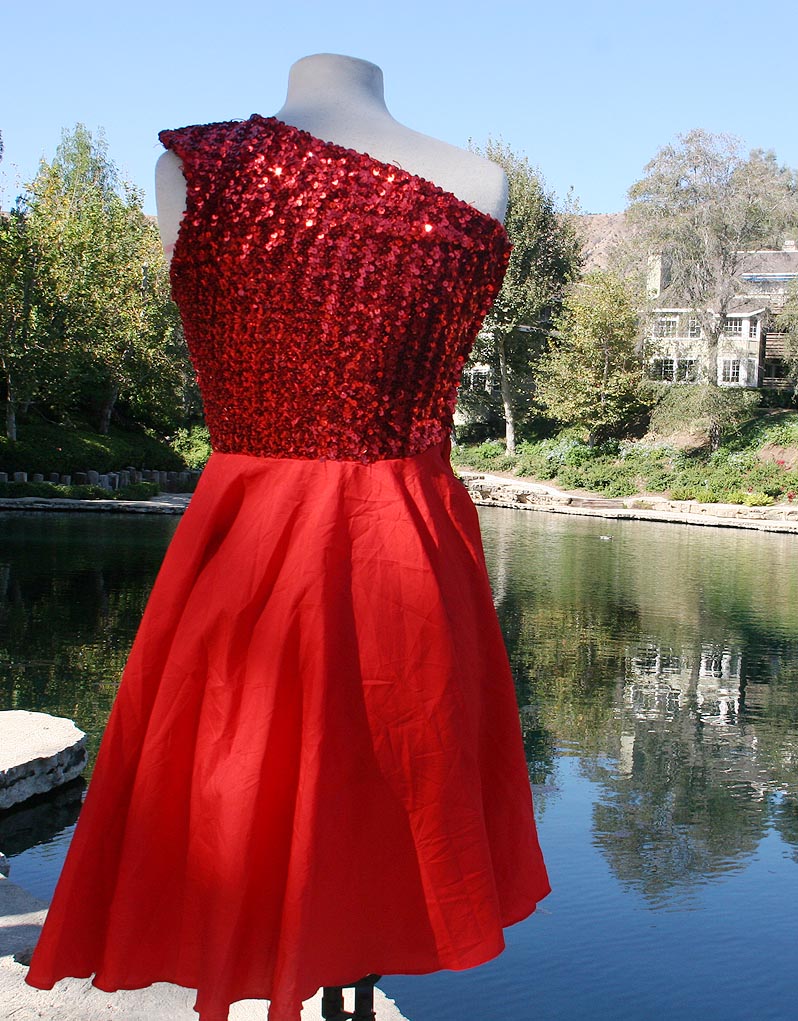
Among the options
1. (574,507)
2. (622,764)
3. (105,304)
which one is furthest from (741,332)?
(622,764)

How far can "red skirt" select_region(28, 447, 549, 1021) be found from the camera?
51.8 inches

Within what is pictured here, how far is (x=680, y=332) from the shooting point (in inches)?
891

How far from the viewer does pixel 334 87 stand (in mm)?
1598

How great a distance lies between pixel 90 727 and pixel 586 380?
787 inches

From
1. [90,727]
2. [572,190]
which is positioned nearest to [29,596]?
[90,727]

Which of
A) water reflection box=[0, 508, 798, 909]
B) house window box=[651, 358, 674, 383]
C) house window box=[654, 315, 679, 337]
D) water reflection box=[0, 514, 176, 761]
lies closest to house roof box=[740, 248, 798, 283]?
house window box=[654, 315, 679, 337]

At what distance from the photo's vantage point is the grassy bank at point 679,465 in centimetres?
1947

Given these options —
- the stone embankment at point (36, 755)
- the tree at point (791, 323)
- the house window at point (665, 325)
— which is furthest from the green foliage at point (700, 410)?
the stone embankment at point (36, 755)

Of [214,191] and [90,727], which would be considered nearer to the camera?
[214,191]

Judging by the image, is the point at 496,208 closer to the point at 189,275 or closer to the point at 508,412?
the point at 189,275

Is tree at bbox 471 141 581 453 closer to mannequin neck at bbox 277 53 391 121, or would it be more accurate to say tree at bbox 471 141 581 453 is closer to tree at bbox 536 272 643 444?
tree at bbox 536 272 643 444

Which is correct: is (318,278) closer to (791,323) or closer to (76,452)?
(76,452)

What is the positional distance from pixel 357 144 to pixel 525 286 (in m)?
23.6

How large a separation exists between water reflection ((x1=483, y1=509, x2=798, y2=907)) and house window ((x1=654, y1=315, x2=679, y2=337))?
13.1 m
